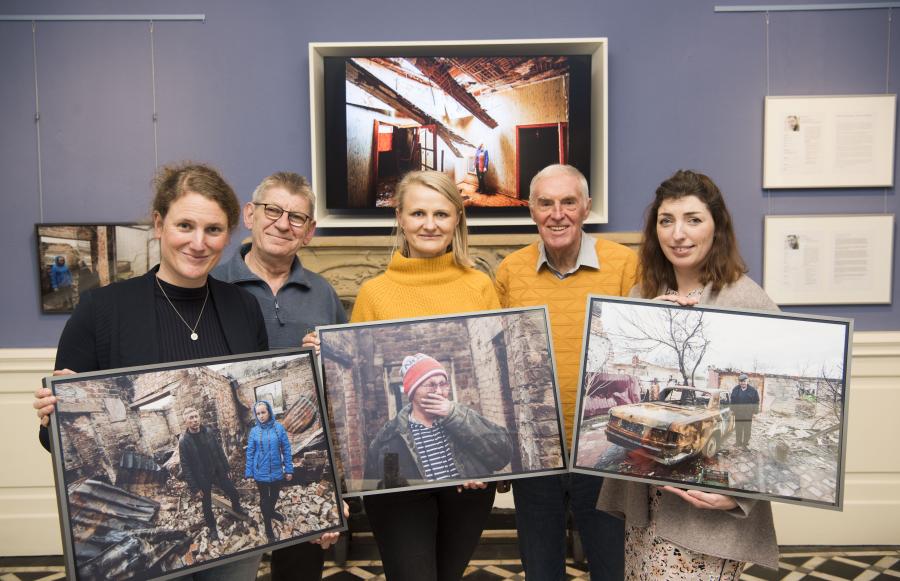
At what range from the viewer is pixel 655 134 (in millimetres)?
3547

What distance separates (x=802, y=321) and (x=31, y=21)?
14.0 feet

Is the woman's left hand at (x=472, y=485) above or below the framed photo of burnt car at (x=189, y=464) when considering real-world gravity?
below

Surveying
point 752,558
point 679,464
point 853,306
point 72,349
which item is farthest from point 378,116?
point 853,306

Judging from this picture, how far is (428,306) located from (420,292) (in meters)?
0.06

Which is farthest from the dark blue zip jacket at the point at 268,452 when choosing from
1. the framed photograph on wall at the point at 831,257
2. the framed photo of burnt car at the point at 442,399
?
the framed photograph on wall at the point at 831,257

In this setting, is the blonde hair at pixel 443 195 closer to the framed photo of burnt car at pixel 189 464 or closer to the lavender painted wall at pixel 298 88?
the framed photo of burnt car at pixel 189 464

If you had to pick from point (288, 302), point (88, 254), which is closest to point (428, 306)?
point (288, 302)

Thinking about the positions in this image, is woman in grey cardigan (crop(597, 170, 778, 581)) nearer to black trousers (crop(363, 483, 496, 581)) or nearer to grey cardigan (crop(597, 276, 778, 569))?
grey cardigan (crop(597, 276, 778, 569))

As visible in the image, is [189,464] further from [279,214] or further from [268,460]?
[279,214]

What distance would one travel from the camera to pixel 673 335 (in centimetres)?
154

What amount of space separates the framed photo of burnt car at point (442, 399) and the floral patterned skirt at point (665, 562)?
294 millimetres

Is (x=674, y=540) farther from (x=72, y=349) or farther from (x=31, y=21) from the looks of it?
(x=31, y=21)

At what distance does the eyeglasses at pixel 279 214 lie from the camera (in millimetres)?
1931

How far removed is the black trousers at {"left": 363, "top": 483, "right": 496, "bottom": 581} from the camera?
171cm
